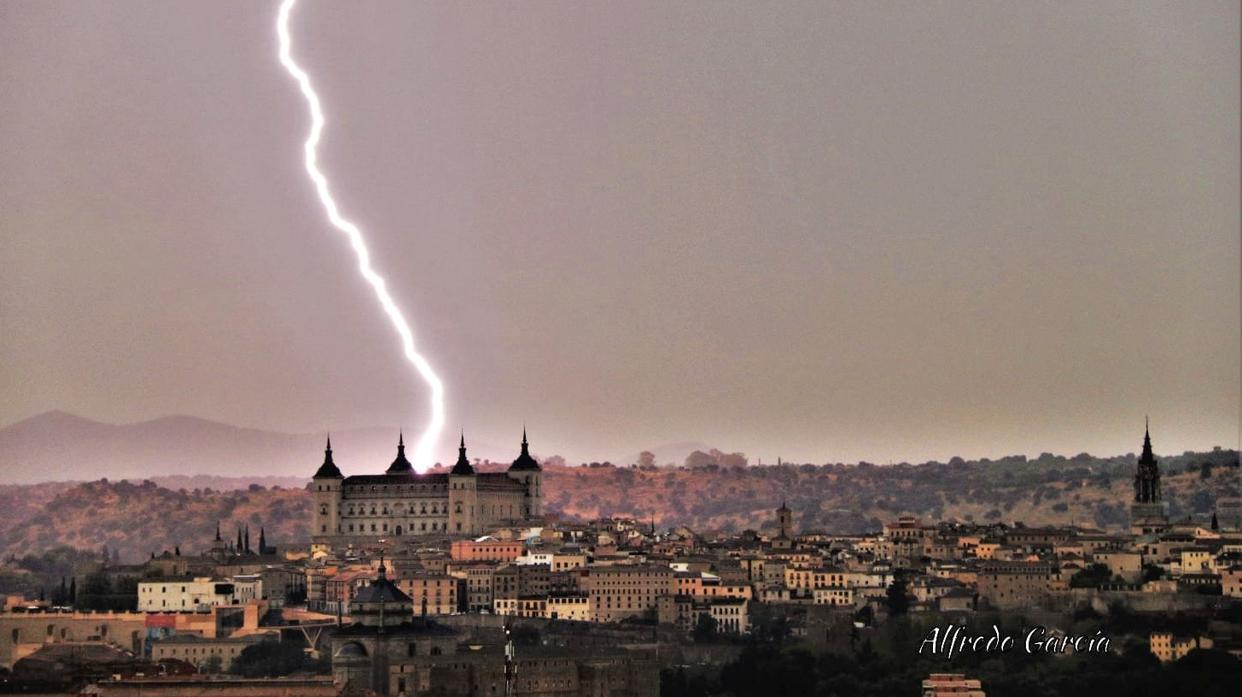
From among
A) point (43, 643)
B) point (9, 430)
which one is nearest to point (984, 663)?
point (43, 643)

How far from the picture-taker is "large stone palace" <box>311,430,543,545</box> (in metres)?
79.4

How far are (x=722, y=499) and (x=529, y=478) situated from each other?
28.8m

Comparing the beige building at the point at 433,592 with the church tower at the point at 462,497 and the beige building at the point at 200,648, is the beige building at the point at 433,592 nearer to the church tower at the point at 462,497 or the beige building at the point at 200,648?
the beige building at the point at 200,648

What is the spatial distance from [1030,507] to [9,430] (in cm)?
3340

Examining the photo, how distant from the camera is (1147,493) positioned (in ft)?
275

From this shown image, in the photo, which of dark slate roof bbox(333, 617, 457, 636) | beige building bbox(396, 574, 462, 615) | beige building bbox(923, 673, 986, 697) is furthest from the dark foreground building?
beige building bbox(396, 574, 462, 615)

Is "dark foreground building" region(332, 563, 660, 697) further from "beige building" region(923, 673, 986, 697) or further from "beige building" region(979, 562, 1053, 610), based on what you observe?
"beige building" region(979, 562, 1053, 610)

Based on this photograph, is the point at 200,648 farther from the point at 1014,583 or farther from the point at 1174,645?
the point at 1014,583

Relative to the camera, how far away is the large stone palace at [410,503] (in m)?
79.4

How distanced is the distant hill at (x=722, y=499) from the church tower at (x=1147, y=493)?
2.81 m

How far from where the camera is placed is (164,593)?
62.2m

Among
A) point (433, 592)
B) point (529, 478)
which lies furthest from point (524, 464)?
Result: point (433, 592)

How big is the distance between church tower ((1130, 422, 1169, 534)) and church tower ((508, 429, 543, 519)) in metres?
14.2

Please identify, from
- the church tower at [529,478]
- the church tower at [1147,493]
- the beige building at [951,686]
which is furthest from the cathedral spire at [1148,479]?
the beige building at [951,686]
